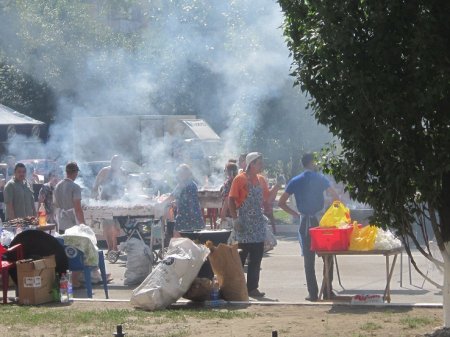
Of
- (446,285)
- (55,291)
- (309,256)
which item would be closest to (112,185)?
(55,291)

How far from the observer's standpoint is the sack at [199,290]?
1041 cm

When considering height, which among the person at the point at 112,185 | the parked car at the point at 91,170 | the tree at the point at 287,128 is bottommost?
the person at the point at 112,185

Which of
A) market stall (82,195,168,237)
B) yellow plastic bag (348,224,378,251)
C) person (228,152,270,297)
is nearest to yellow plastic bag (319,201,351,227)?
yellow plastic bag (348,224,378,251)

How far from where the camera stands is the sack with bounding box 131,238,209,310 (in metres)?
10.2

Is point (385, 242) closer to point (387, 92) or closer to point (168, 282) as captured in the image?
point (168, 282)

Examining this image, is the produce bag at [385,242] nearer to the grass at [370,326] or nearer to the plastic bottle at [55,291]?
→ the grass at [370,326]

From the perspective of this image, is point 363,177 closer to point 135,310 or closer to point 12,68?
point 135,310

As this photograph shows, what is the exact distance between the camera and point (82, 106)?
3750 cm

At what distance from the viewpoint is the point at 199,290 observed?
10.4 metres

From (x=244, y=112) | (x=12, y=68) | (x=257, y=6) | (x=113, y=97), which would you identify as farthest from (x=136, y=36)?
(x=257, y=6)

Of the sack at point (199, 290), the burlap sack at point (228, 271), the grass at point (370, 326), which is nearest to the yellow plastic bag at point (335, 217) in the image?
the burlap sack at point (228, 271)

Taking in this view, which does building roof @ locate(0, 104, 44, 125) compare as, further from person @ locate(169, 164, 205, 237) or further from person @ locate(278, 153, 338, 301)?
person @ locate(278, 153, 338, 301)

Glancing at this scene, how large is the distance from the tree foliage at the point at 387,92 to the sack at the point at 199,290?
318cm

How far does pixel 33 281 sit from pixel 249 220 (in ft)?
9.04
